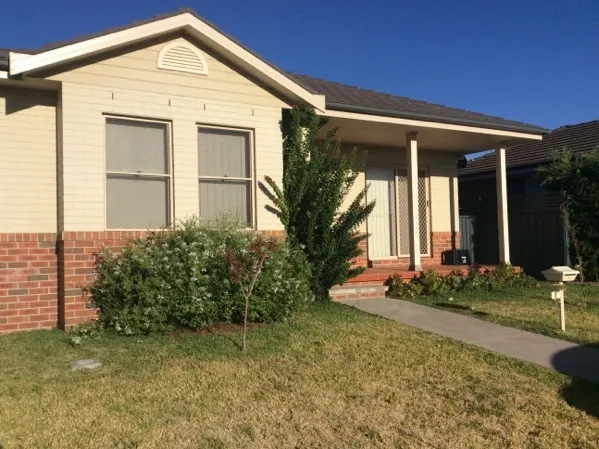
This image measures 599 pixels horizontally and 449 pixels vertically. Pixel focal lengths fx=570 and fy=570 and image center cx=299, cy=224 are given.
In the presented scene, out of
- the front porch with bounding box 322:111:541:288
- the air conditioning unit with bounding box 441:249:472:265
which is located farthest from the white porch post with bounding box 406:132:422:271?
the air conditioning unit with bounding box 441:249:472:265

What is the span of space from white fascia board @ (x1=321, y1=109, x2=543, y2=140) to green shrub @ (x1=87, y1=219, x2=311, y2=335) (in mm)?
3142

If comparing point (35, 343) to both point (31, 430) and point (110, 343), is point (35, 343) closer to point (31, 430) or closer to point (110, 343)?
point (110, 343)

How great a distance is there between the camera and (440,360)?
6.14 meters

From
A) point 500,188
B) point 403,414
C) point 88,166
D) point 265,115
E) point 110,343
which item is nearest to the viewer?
point 403,414

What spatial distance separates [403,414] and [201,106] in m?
5.59

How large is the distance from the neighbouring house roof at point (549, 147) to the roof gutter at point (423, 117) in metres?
3.87

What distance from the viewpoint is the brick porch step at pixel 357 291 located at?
371 inches

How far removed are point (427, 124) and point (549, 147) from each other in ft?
25.9

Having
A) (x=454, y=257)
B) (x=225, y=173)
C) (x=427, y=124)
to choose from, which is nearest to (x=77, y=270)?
(x=225, y=173)

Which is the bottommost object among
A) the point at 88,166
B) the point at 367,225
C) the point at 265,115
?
the point at 367,225

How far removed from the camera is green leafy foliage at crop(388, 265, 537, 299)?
10000 millimetres

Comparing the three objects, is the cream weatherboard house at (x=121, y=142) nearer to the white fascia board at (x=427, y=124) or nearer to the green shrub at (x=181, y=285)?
the white fascia board at (x=427, y=124)

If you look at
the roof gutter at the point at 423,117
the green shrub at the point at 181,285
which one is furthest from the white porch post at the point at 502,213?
the green shrub at the point at 181,285

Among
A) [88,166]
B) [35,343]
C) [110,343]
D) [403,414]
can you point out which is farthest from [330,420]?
[88,166]
